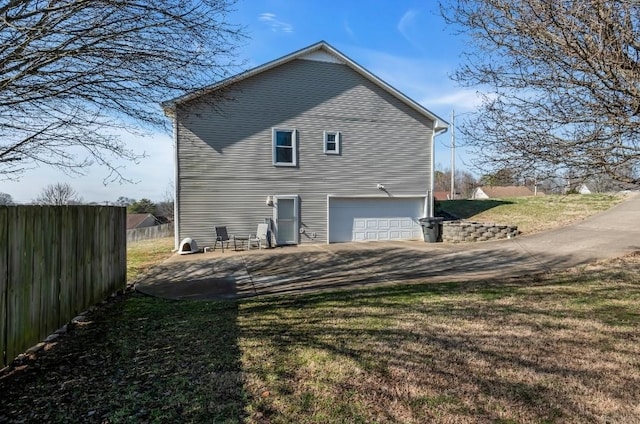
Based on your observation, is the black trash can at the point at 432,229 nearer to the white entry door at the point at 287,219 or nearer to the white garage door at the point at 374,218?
the white garage door at the point at 374,218

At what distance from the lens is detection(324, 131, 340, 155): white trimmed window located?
15.5 metres

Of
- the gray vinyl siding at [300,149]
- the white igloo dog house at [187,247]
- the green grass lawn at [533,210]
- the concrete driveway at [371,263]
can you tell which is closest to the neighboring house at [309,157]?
the gray vinyl siding at [300,149]

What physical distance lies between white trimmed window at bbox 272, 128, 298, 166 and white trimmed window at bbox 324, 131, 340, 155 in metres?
1.32

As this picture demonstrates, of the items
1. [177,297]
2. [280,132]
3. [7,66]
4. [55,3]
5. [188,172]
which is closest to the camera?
[55,3]

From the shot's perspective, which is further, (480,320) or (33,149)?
(33,149)

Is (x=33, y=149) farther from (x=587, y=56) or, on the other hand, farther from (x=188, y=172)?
(x=188, y=172)

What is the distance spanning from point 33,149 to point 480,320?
20.4 feet

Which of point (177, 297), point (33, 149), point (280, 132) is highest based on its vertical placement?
point (280, 132)

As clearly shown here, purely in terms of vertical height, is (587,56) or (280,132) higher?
(280,132)

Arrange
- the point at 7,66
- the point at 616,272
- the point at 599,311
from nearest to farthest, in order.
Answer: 1. the point at 7,66
2. the point at 599,311
3. the point at 616,272

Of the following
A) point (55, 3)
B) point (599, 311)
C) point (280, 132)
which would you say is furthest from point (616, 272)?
point (280, 132)

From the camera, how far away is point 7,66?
4301 mm

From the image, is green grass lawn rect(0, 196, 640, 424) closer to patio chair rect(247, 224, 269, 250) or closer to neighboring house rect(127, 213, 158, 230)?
patio chair rect(247, 224, 269, 250)

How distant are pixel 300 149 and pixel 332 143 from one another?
1.34 m
